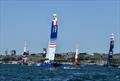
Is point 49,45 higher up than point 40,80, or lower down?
higher up

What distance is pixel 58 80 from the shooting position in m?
99.2

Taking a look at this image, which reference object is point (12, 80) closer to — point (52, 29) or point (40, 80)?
point (40, 80)

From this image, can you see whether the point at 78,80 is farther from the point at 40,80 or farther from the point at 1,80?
the point at 1,80

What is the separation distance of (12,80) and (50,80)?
631 centimetres

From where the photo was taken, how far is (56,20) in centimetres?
17062

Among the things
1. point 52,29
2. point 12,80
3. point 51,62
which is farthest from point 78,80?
point 51,62

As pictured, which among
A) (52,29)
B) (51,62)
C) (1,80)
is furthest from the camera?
(51,62)

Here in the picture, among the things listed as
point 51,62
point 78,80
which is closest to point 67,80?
point 78,80

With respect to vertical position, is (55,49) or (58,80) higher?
(55,49)

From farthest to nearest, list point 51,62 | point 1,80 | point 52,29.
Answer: point 51,62
point 52,29
point 1,80

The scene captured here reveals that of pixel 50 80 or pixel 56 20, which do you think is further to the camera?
pixel 56 20

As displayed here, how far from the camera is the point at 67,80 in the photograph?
101m

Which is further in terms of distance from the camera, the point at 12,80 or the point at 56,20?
the point at 56,20

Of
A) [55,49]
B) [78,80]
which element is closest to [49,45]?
[55,49]
